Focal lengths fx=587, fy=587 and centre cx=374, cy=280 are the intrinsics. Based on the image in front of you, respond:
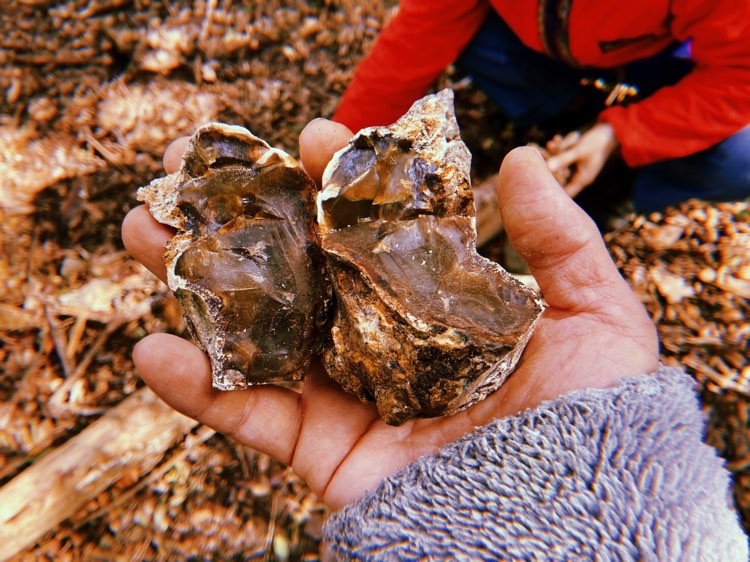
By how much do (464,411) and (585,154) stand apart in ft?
4.52

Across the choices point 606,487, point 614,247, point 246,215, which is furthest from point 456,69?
point 606,487

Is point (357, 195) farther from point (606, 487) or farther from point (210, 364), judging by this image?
point (606, 487)

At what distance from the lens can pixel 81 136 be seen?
8.52 ft

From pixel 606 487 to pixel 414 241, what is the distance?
2.58 feet

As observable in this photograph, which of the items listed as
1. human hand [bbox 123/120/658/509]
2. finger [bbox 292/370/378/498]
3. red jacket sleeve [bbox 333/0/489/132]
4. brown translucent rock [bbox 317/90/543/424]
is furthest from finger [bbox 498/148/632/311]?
red jacket sleeve [bbox 333/0/489/132]

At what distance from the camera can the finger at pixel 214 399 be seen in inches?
70.0

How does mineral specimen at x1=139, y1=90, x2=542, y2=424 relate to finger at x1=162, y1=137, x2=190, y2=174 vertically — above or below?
above

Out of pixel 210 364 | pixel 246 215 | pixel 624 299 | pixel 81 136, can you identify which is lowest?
pixel 81 136

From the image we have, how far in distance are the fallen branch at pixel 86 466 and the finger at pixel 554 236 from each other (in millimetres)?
1459

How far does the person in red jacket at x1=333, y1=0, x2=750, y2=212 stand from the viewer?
2.16 m

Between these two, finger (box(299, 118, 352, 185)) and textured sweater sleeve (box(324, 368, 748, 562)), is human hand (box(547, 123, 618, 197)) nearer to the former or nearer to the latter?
finger (box(299, 118, 352, 185))

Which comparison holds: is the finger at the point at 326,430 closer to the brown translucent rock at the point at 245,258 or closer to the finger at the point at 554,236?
the brown translucent rock at the point at 245,258

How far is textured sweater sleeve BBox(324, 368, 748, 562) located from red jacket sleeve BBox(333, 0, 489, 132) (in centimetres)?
157

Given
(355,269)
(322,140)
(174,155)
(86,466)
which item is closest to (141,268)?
(174,155)
